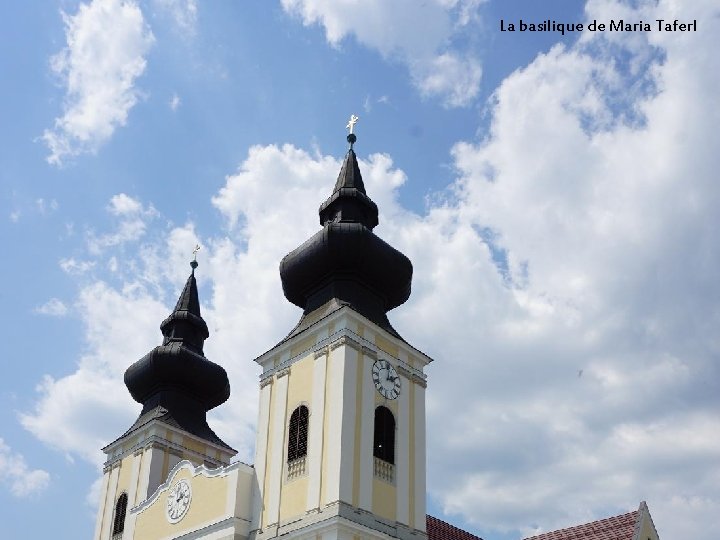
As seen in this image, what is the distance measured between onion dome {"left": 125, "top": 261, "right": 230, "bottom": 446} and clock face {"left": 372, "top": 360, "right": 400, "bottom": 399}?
10.5 m

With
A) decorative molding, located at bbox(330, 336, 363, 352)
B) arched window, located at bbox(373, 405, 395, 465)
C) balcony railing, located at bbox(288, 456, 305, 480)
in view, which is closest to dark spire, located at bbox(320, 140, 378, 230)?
decorative molding, located at bbox(330, 336, 363, 352)

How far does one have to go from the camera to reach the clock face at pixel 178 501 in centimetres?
2659

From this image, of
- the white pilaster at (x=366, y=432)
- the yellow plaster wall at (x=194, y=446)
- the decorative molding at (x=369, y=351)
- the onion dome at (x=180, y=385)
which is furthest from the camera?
the onion dome at (x=180, y=385)

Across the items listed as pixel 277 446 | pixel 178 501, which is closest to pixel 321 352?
pixel 277 446

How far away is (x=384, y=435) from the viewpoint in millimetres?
24828

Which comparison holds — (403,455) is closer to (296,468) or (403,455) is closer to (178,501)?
(296,468)

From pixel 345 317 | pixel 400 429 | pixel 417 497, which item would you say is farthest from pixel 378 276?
pixel 417 497

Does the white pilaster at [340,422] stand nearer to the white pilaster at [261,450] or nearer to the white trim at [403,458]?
the white trim at [403,458]

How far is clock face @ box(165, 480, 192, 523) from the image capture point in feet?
87.2

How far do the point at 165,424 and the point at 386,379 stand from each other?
10436 millimetres

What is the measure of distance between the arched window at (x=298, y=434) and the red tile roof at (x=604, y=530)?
737 cm

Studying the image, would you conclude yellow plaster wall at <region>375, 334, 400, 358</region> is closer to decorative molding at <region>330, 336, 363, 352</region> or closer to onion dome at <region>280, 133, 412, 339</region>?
onion dome at <region>280, 133, 412, 339</region>

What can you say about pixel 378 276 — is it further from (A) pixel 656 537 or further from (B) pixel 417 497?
(A) pixel 656 537

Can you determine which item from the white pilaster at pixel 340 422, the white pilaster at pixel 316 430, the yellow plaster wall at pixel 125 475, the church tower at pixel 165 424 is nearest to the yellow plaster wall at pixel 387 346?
the white pilaster at pixel 340 422
